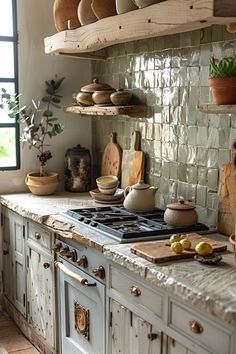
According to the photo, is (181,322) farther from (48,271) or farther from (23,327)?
(23,327)

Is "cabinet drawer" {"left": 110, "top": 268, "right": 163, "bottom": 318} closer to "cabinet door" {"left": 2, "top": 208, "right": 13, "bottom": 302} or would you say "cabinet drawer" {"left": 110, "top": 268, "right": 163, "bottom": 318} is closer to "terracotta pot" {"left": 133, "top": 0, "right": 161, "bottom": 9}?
"terracotta pot" {"left": 133, "top": 0, "right": 161, "bottom": 9}

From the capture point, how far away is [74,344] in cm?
254

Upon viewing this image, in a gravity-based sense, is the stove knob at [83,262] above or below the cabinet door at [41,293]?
above

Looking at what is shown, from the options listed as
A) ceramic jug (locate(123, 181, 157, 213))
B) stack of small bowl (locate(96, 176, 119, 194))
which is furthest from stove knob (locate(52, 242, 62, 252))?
stack of small bowl (locate(96, 176, 119, 194))

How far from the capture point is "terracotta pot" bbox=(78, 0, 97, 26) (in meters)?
2.71

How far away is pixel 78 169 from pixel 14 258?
742mm

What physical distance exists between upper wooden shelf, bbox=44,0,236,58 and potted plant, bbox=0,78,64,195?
0.49m

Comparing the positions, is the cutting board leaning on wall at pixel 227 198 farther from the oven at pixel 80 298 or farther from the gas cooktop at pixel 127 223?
the oven at pixel 80 298

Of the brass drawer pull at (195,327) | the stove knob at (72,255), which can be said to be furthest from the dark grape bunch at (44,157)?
the brass drawer pull at (195,327)

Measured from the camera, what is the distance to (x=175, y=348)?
1775mm

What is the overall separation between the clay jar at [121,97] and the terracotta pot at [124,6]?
63 cm

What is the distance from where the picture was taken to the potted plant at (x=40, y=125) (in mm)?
3291

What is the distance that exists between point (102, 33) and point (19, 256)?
4.98 feet

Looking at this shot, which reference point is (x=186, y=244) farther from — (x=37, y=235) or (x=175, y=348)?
(x=37, y=235)
